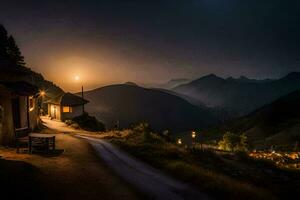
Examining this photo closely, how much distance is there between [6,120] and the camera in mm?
20219

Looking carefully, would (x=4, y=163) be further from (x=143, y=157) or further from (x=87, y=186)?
(x=143, y=157)

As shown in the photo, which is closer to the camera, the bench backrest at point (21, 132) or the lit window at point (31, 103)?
the bench backrest at point (21, 132)

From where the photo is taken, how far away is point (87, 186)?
38.9 feet

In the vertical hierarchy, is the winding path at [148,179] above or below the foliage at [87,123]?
below

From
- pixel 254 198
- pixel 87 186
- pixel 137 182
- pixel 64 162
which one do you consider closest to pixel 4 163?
pixel 64 162

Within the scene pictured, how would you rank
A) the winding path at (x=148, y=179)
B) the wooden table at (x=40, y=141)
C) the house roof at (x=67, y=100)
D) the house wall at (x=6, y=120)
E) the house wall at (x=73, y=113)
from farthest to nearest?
1. the house roof at (x=67, y=100)
2. the house wall at (x=73, y=113)
3. the house wall at (x=6, y=120)
4. the wooden table at (x=40, y=141)
5. the winding path at (x=148, y=179)

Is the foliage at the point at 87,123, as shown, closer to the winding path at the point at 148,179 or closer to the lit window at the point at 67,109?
the lit window at the point at 67,109

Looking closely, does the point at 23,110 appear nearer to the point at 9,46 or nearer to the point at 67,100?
the point at 67,100

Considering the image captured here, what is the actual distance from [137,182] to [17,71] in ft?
63.9

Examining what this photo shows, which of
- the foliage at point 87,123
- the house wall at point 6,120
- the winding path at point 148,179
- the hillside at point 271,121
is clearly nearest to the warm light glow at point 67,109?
the foliage at point 87,123

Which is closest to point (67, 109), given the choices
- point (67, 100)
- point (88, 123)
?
point (67, 100)

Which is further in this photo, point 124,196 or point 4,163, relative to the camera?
point 4,163

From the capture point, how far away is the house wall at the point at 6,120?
19.8 m

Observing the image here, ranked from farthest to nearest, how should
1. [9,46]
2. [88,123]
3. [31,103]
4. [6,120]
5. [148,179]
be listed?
1. [9,46]
2. [88,123]
3. [31,103]
4. [6,120]
5. [148,179]
